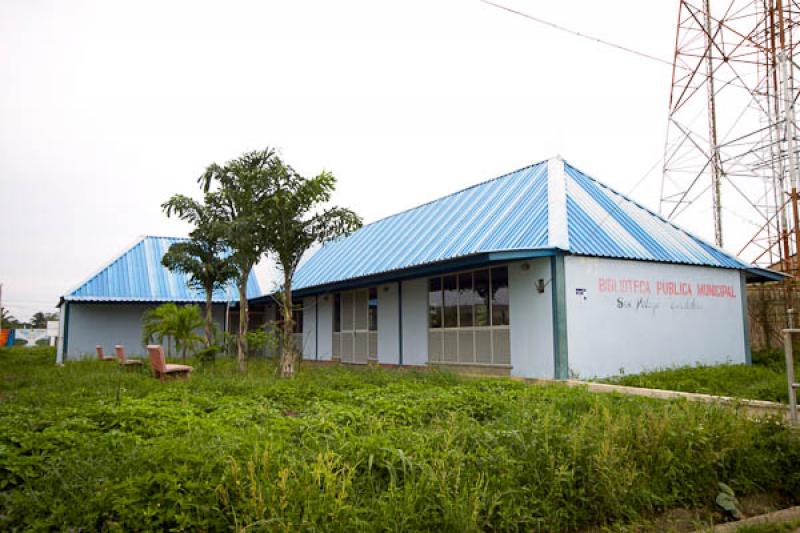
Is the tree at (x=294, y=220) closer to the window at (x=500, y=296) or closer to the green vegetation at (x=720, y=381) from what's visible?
the window at (x=500, y=296)

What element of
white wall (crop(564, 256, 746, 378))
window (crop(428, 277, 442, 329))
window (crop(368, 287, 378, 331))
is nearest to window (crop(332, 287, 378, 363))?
window (crop(368, 287, 378, 331))

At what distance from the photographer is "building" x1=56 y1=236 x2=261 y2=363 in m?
24.3

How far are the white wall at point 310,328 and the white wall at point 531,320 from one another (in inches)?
454

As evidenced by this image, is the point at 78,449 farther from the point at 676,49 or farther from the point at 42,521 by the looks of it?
the point at 676,49

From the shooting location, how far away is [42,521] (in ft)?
12.0

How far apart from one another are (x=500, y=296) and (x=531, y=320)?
127cm

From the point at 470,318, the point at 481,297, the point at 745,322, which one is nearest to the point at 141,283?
the point at 470,318

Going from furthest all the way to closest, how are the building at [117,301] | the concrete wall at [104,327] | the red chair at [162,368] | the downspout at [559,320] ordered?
the concrete wall at [104,327]
the building at [117,301]
the downspout at [559,320]
the red chair at [162,368]

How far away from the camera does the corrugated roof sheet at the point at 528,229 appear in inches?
540

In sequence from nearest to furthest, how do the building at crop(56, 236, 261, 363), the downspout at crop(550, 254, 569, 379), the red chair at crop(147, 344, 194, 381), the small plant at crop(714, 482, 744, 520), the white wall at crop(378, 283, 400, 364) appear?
the small plant at crop(714, 482, 744, 520) < the red chair at crop(147, 344, 194, 381) < the downspout at crop(550, 254, 569, 379) < the white wall at crop(378, 283, 400, 364) < the building at crop(56, 236, 261, 363)

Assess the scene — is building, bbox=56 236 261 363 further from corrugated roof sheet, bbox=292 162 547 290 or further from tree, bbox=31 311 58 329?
tree, bbox=31 311 58 329

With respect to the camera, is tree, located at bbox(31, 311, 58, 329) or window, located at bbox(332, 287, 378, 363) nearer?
window, located at bbox(332, 287, 378, 363)

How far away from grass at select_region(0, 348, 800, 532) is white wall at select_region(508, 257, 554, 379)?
5.62 m

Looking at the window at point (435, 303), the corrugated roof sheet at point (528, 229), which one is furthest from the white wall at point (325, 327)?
the window at point (435, 303)
